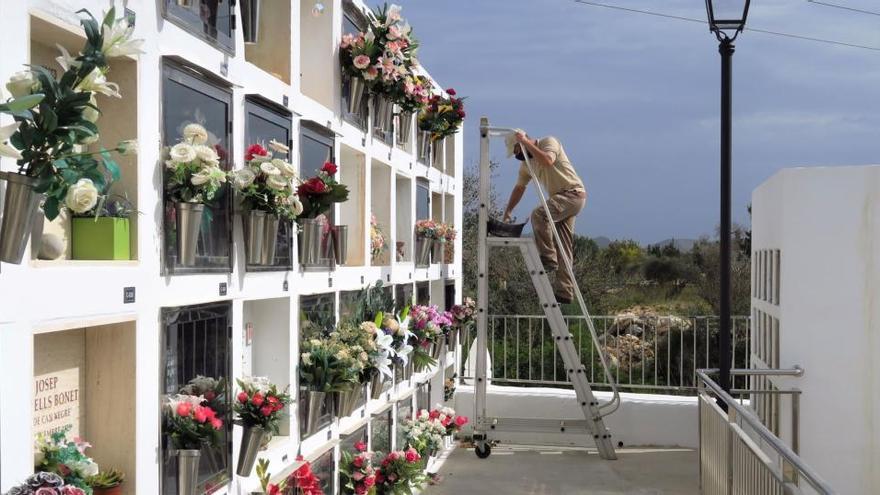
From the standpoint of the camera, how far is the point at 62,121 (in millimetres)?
2598

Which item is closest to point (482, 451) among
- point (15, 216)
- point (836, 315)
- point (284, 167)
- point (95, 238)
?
point (836, 315)

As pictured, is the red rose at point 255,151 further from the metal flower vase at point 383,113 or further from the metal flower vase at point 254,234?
the metal flower vase at point 383,113

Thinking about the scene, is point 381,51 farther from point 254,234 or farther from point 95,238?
point 95,238

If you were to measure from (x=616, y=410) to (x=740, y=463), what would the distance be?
5.33m

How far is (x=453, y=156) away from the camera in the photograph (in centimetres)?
1102

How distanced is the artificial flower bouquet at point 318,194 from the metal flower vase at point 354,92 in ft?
4.26

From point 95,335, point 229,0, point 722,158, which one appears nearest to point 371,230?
point 722,158

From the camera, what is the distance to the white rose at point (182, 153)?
3.51 meters

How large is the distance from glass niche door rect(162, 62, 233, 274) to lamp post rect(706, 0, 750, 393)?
3.37m

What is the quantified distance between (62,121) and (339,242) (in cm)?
333

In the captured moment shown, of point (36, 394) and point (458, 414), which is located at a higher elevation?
point (36, 394)

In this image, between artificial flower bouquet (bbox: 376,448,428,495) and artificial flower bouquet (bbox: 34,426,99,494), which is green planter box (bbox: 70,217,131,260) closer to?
artificial flower bouquet (bbox: 34,426,99,494)

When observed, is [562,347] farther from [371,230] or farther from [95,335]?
[95,335]

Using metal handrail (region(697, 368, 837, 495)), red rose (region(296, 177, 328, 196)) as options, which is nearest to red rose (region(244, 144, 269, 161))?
red rose (region(296, 177, 328, 196))
